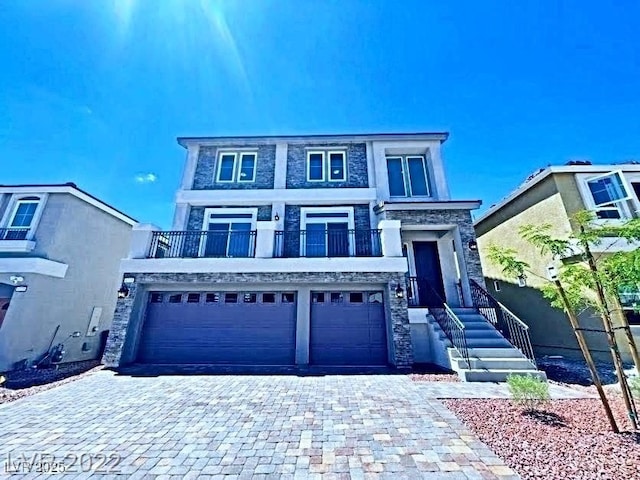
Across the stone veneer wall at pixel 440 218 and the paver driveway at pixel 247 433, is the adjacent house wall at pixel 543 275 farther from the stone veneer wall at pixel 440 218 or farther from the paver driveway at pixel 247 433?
the paver driveway at pixel 247 433

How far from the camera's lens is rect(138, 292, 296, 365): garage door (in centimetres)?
826

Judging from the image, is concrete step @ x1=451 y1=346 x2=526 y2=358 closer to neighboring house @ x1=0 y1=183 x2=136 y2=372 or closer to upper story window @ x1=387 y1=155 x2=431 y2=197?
upper story window @ x1=387 y1=155 x2=431 y2=197

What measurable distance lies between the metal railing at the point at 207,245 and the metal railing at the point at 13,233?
19.1ft

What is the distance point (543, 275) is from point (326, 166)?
9476 millimetres

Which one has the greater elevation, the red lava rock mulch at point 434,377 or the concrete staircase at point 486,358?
the concrete staircase at point 486,358

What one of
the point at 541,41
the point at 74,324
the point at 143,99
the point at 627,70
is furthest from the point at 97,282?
the point at 627,70

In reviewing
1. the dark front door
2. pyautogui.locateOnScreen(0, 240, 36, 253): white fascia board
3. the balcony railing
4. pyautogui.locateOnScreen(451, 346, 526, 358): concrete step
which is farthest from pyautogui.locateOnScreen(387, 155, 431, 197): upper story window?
pyautogui.locateOnScreen(0, 240, 36, 253): white fascia board

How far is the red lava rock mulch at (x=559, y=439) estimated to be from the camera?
2.73m

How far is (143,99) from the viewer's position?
9.71m

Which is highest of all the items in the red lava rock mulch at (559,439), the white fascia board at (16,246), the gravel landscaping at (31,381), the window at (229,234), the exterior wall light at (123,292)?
the window at (229,234)

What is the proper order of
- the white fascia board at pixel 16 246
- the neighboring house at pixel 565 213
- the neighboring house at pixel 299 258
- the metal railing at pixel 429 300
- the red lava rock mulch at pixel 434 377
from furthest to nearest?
1. the white fascia board at pixel 16 246
2. the neighboring house at pixel 565 213
3. the neighboring house at pixel 299 258
4. the metal railing at pixel 429 300
5. the red lava rock mulch at pixel 434 377

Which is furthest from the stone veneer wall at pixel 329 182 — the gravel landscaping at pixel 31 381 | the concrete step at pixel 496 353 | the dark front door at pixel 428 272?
the gravel landscaping at pixel 31 381

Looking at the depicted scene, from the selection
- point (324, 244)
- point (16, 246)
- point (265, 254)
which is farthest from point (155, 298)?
point (324, 244)

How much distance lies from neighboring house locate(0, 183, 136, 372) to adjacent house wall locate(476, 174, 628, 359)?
1565cm
